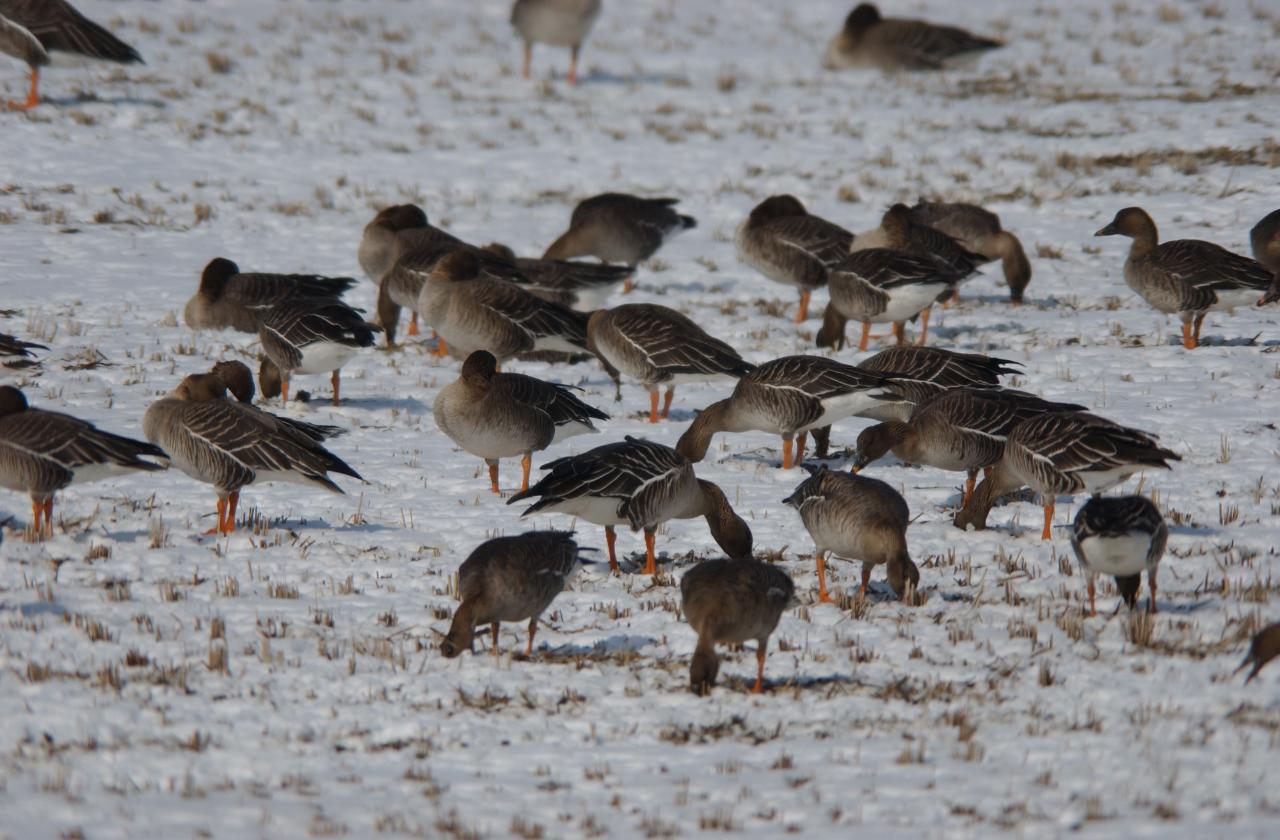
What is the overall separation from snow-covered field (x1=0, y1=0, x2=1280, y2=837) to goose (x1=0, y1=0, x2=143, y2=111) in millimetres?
1109

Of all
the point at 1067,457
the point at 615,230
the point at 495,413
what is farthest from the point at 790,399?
the point at 615,230

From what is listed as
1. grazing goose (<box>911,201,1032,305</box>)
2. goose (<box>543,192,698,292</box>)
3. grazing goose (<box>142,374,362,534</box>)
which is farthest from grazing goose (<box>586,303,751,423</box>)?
grazing goose (<box>911,201,1032,305</box>)

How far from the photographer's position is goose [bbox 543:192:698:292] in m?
19.7

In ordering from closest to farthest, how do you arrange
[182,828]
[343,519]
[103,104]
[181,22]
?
[182,828] < [343,519] < [103,104] < [181,22]

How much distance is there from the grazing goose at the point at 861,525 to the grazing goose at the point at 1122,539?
116cm

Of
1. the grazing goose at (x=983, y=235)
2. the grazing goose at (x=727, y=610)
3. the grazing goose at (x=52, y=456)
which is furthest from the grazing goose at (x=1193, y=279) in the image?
the grazing goose at (x=52, y=456)

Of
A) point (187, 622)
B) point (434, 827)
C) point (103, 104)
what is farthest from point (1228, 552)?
point (103, 104)

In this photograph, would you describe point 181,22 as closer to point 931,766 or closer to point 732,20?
point 732,20

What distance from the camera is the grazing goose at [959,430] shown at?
11.4 meters

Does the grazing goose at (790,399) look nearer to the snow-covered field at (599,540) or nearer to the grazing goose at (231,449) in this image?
the snow-covered field at (599,540)

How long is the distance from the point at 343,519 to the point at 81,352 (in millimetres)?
5818

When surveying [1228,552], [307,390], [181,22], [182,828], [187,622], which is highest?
[181,22]

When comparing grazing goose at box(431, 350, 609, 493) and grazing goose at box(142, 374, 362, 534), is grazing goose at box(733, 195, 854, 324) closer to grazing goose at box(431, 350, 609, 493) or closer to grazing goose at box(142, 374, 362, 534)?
grazing goose at box(431, 350, 609, 493)

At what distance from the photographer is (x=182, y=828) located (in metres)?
6.30
